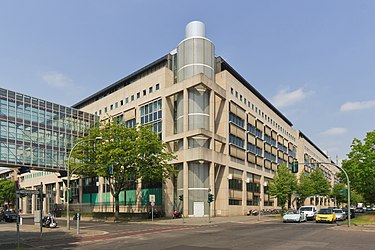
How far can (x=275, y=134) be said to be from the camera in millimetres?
90562

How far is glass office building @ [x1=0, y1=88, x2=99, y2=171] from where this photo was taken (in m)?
53.7

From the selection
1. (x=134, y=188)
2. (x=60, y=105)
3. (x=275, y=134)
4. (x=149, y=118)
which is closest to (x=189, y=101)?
(x=149, y=118)

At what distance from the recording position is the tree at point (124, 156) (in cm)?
4406

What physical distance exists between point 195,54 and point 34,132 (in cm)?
2870

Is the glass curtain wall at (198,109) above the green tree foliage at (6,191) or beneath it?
above

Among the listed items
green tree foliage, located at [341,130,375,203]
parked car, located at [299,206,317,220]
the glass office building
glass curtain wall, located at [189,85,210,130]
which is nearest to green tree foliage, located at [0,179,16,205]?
the glass office building

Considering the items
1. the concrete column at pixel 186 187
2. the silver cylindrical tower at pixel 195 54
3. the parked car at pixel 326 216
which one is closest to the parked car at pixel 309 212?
the parked car at pixel 326 216

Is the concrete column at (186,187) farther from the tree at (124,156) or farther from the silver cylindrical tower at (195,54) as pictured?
the silver cylindrical tower at (195,54)

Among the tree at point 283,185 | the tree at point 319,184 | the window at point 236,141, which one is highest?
the window at point 236,141

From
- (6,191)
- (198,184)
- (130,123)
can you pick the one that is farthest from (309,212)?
(6,191)

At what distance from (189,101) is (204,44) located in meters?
9.60

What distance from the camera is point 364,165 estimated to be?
39344mm

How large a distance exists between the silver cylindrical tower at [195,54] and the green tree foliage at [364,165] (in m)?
25.7

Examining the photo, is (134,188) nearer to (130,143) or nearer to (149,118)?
(149,118)
